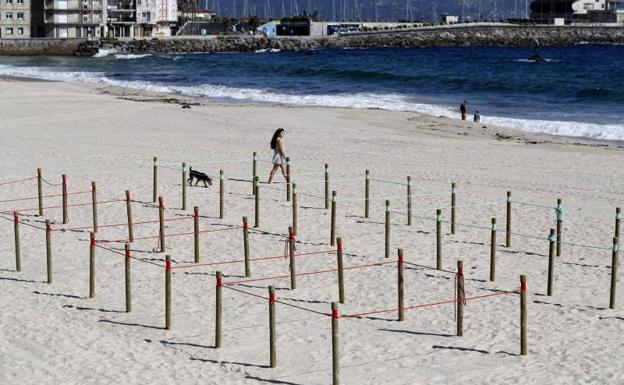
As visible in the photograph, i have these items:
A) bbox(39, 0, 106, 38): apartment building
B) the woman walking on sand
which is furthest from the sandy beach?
bbox(39, 0, 106, 38): apartment building

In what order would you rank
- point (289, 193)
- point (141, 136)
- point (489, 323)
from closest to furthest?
point (489, 323)
point (289, 193)
point (141, 136)

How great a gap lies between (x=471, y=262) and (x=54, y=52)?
4235 inches

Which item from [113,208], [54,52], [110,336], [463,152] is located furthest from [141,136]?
[54,52]

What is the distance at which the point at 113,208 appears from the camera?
22047mm

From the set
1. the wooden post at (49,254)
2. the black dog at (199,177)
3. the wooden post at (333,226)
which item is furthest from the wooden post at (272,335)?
the black dog at (199,177)

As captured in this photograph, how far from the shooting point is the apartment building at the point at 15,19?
412 feet

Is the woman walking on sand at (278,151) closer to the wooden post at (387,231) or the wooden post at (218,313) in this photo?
the wooden post at (387,231)

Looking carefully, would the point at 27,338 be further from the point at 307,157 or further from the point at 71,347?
the point at 307,157

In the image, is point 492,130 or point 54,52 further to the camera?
point 54,52

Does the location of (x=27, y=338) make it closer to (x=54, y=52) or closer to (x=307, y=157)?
(x=307, y=157)

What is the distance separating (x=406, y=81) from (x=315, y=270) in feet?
196

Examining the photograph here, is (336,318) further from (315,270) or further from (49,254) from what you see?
(49,254)

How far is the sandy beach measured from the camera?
43.3 ft

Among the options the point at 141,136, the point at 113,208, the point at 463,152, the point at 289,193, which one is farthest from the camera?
the point at 141,136
